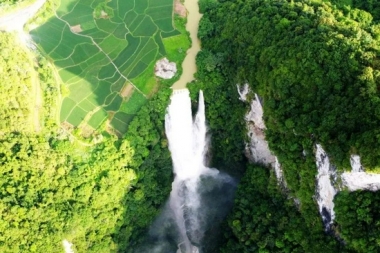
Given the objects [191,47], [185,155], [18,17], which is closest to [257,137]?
[185,155]

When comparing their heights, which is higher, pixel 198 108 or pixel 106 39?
pixel 106 39

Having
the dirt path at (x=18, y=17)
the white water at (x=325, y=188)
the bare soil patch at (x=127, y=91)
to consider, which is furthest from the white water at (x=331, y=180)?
the dirt path at (x=18, y=17)

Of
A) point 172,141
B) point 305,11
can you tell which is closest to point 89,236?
point 172,141

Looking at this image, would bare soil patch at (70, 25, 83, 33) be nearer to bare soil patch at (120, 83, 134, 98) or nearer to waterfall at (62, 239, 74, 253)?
bare soil patch at (120, 83, 134, 98)

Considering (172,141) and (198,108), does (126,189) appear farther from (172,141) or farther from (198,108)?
(198,108)

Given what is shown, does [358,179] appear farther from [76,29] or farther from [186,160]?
[76,29]

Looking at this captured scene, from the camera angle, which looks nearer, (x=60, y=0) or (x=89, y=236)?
(x=89, y=236)

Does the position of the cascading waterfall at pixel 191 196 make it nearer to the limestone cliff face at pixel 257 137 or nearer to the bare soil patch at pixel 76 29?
the limestone cliff face at pixel 257 137
